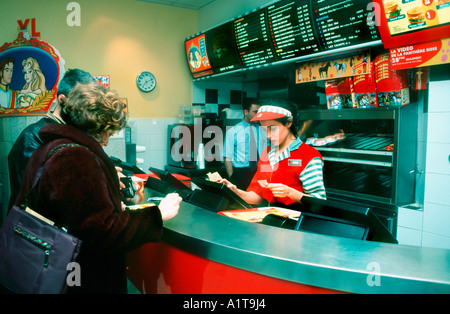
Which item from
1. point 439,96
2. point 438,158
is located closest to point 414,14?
point 439,96

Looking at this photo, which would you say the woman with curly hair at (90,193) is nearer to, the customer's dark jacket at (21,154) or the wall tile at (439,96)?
the customer's dark jacket at (21,154)

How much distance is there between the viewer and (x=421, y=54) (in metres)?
2.75

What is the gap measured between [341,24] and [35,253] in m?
3.17

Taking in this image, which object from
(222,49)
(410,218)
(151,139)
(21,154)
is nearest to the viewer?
(21,154)

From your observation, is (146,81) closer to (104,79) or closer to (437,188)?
(104,79)

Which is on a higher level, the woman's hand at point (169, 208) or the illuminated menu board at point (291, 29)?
the illuminated menu board at point (291, 29)

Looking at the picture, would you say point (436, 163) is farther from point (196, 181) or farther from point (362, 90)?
point (196, 181)

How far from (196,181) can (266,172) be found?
2.47ft

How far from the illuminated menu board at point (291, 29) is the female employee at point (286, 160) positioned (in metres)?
1.50

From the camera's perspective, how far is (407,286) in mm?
1004

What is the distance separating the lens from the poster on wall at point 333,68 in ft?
10.8

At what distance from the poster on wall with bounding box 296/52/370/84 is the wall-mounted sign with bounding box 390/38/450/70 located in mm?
346

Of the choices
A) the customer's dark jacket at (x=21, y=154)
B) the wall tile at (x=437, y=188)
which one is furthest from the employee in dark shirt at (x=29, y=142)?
the wall tile at (x=437, y=188)
